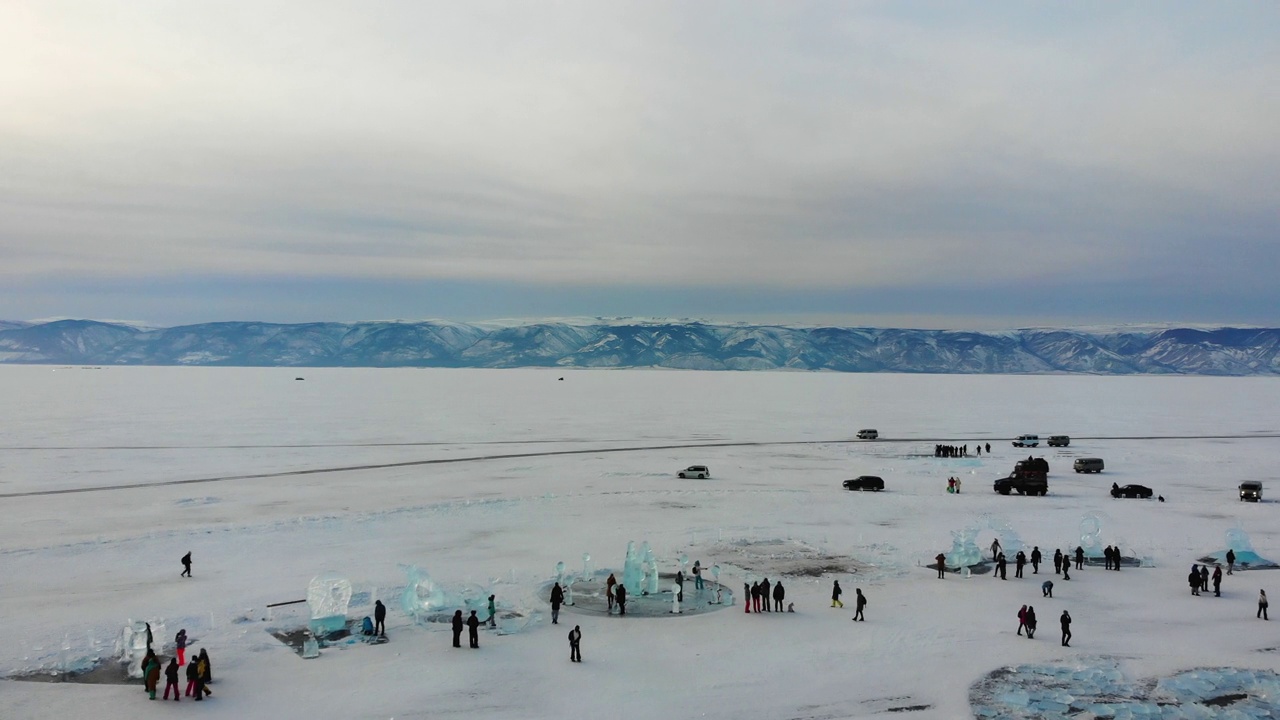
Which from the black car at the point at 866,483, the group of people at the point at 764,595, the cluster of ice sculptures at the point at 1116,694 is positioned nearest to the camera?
the cluster of ice sculptures at the point at 1116,694

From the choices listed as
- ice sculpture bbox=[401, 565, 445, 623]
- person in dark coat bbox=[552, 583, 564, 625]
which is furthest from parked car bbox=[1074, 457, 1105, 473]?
ice sculpture bbox=[401, 565, 445, 623]

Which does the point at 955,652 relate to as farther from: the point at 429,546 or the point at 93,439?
the point at 93,439

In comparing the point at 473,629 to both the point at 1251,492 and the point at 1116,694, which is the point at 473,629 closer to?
the point at 1116,694

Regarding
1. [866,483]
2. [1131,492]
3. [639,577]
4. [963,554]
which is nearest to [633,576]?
[639,577]

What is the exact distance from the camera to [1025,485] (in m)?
49.9

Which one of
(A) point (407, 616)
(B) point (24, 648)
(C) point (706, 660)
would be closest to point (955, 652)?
(C) point (706, 660)

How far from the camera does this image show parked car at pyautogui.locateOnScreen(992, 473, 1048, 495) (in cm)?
4953

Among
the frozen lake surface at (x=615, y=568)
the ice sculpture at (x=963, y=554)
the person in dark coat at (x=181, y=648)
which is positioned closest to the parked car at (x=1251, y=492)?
the frozen lake surface at (x=615, y=568)

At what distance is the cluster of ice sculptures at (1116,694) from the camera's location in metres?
18.1

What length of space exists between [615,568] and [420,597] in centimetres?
786

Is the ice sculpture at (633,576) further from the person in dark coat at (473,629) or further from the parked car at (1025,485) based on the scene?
the parked car at (1025,485)

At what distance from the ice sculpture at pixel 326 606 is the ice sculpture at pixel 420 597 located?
1962 millimetres

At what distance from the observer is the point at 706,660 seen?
70.5ft

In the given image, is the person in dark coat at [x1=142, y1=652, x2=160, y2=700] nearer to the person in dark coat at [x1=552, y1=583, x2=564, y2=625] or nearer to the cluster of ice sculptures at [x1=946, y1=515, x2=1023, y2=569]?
the person in dark coat at [x1=552, y1=583, x2=564, y2=625]
